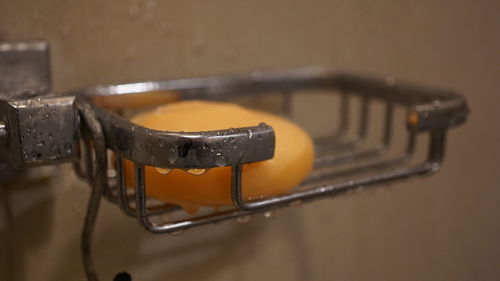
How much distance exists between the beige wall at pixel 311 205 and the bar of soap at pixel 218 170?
81 millimetres

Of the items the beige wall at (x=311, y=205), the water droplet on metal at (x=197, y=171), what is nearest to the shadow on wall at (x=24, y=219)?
the beige wall at (x=311, y=205)

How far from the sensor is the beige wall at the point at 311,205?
1.19ft

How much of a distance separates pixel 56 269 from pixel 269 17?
0.25m

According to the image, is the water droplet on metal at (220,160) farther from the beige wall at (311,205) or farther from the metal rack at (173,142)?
the beige wall at (311,205)

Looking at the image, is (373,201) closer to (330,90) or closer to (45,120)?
(330,90)

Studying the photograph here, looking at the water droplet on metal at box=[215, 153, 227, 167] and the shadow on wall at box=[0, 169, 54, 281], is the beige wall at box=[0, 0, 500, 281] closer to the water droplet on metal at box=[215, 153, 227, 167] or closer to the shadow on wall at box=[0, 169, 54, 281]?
the shadow on wall at box=[0, 169, 54, 281]

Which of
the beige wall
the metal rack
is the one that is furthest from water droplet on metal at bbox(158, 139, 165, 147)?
the beige wall

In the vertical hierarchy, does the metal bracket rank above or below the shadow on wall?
above

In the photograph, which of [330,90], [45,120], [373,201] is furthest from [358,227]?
[45,120]

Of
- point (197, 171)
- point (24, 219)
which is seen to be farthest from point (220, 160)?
point (24, 219)

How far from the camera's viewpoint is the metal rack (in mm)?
258

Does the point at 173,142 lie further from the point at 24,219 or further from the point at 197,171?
the point at 24,219

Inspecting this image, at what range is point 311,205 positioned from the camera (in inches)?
20.0

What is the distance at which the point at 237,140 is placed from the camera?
26cm
